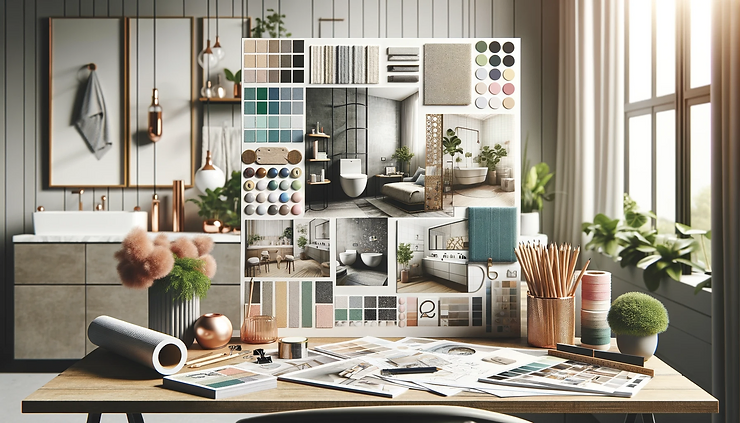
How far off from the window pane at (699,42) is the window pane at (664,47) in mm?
219

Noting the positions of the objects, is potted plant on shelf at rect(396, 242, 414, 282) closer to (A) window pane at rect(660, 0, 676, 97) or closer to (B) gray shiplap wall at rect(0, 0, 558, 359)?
(A) window pane at rect(660, 0, 676, 97)

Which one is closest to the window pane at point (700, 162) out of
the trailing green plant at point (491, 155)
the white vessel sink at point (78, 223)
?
the trailing green plant at point (491, 155)

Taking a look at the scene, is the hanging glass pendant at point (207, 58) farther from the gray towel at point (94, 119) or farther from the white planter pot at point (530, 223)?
the white planter pot at point (530, 223)

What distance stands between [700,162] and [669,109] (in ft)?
1.12

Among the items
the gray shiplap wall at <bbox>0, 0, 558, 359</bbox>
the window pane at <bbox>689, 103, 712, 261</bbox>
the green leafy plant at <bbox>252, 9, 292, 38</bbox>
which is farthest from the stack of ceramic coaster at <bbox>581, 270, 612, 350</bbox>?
the green leafy plant at <bbox>252, 9, 292, 38</bbox>

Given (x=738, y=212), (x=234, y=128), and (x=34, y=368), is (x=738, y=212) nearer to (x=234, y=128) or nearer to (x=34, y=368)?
(x=234, y=128)

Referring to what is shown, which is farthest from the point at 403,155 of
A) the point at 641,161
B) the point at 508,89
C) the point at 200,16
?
the point at 200,16

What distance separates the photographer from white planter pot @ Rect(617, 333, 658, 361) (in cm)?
153

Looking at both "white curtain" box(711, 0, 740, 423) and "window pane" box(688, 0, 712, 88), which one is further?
"window pane" box(688, 0, 712, 88)

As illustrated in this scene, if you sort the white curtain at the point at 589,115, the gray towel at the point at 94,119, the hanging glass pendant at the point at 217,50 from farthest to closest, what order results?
the gray towel at the point at 94,119 → the hanging glass pendant at the point at 217,50 → the white curtain at the point at 589,115

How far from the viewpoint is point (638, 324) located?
1516mm

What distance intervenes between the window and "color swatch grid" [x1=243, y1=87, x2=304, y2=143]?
1.75 meters

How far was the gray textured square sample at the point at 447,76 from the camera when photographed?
1753 millimetres

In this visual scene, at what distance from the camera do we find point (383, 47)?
176cm
